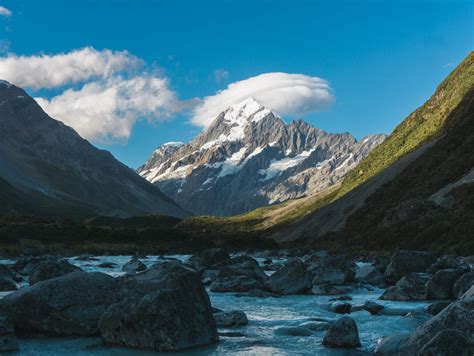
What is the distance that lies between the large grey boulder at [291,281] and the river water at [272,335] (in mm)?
3502

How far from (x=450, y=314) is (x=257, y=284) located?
851 inches

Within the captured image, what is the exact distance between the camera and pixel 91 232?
126m

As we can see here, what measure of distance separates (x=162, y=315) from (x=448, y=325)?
8.93m

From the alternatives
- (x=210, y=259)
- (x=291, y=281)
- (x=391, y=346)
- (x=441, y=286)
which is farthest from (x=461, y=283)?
(x=210, y=259)

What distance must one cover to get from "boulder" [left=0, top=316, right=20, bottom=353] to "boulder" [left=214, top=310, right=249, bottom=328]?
8.19m

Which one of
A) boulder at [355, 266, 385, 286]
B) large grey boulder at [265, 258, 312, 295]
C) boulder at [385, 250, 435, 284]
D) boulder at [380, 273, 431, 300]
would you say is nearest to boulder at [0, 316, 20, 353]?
large grey boulder at [265, 258, 312, 295]

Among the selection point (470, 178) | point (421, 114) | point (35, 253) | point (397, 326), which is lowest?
point (397, 326)

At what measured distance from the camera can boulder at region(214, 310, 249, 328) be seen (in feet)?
70.4

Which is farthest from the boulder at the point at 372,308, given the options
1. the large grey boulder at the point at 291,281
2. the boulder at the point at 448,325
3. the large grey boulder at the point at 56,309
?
the large grey boulder at the point at 56,309

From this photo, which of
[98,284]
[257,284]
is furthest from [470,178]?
[98,284]

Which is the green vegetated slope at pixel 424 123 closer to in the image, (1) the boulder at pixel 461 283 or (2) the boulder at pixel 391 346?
(1) the boulder at pixel 461 283

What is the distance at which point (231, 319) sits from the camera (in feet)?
71.1

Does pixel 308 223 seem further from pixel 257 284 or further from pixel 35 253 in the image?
pixel 257 284

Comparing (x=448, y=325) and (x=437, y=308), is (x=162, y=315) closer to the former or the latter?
(x=448, y=325)
